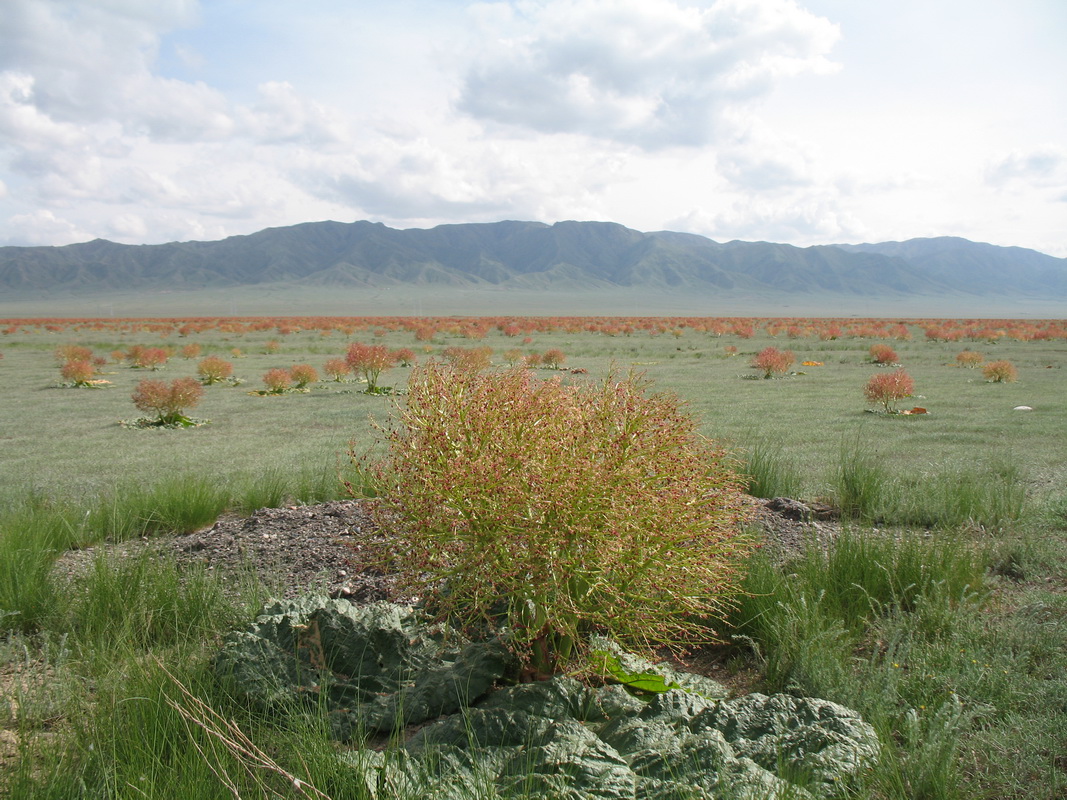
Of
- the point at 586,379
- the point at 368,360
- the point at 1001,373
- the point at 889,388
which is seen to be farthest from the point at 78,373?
the point at 1001,373

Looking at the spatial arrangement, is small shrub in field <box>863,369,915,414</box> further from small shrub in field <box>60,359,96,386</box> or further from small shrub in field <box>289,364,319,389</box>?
small shrub in field <box>60,359,96,386</box>

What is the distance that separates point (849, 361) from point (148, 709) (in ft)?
88.3

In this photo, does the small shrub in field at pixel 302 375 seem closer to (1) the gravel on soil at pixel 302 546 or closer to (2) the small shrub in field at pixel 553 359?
(2) the small shrub in field at pixel 553 359

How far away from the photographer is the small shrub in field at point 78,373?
19281mm

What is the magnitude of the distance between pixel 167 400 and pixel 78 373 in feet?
27.9

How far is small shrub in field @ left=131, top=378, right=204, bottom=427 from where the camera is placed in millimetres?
12984

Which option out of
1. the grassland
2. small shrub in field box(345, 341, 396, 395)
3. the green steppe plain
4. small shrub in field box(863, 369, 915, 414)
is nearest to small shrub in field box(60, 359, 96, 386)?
the green steppe plain

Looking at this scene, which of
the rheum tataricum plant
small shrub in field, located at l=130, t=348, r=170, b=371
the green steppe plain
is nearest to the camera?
the rheum tataricum plant

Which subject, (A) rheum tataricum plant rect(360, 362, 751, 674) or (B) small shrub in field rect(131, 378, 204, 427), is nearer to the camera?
(A) rheum tataricum plant rect(360, 362, 751, 674)

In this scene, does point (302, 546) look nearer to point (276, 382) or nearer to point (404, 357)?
point (276, 382)

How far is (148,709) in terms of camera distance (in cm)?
282

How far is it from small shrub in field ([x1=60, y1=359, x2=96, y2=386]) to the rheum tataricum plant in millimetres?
20427

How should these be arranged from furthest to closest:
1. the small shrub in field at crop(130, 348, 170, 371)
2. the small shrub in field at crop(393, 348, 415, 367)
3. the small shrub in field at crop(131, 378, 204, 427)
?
the small shrub in field at crop(393, 348, 415, 367)
the small shrub in field at crop(130, 348, 170, 371)
the small shrub in field at crop(131, 378, 204, 427)

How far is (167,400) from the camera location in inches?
516
